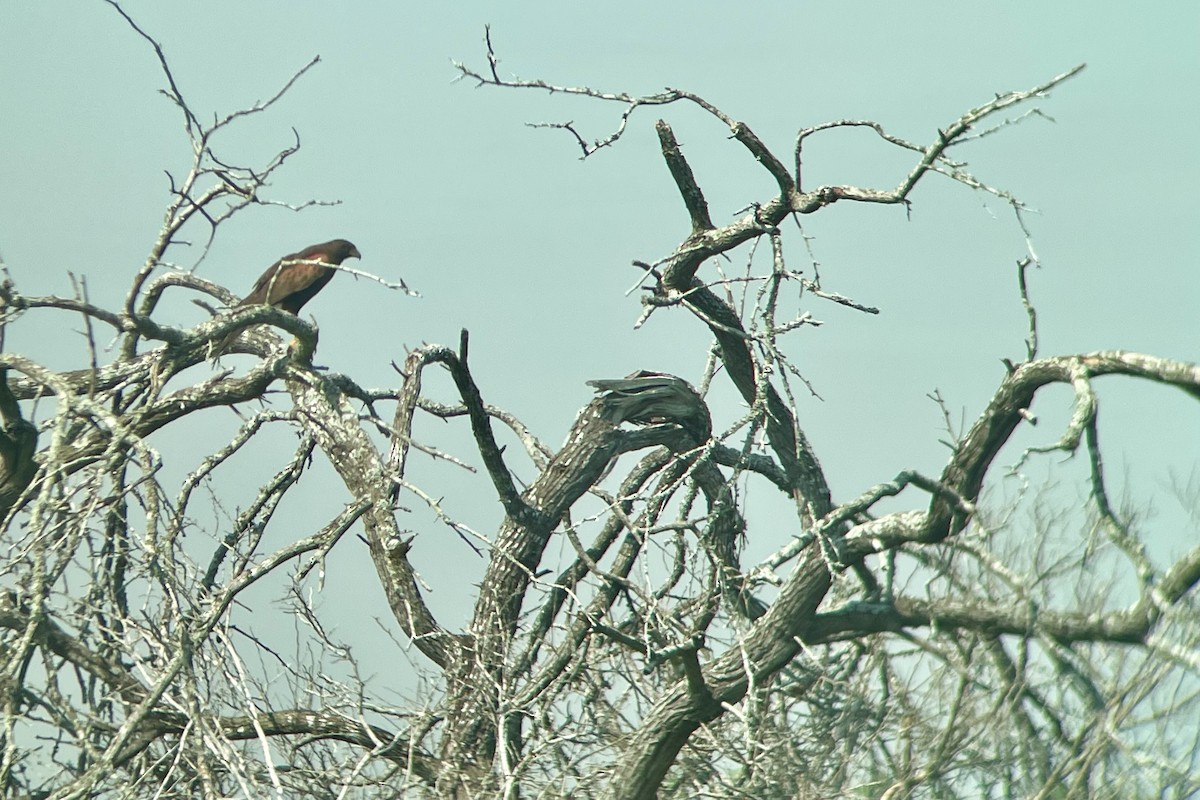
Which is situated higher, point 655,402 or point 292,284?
point 292,284

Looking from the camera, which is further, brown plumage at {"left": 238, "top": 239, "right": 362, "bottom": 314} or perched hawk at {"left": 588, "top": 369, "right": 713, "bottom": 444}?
brown plumage at {"left": 238, "top": 239, "right": 362, "bottom": 314}

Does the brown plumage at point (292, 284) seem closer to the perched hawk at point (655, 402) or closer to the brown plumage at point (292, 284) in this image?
the brown plumage at point (292, 284)

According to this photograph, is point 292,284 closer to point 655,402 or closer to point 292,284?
point 292,284

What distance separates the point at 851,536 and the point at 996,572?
0.58m

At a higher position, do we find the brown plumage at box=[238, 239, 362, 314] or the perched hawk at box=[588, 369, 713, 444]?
the brown plumage at box=[238, 239, 362, 314]

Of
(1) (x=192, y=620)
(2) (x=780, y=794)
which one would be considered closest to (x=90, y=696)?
(1) (x=192, y=620)

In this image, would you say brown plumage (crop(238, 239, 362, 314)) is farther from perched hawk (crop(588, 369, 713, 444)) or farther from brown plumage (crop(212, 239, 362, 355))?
perched hawk (crop(588, 369, 713, 444))

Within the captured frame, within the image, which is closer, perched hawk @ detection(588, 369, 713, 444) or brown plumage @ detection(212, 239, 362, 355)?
perched hawk @ detection(588, 369, 713, 444)

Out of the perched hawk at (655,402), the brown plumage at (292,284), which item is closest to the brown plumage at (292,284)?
the brown plumage at (292,284)

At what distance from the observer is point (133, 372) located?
6438 millimetres

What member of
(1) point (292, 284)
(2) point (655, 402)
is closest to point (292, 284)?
(1) point (292, 284)

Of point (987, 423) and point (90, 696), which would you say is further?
point (90, 696)

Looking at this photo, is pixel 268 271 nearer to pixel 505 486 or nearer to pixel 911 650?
pixel 505 486

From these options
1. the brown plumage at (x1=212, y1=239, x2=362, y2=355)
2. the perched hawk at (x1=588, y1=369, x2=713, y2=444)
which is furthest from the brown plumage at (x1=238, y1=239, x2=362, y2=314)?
the perched hawk at (x1=588, y1=369, x2=713, y2=444)
